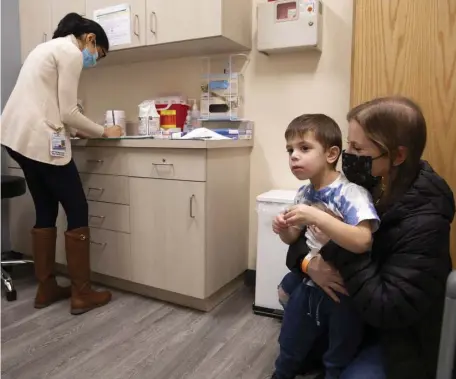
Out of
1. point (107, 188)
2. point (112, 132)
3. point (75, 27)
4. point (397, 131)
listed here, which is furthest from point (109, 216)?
point (397, 131)

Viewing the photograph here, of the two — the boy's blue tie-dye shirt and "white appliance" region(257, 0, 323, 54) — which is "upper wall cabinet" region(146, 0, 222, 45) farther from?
the boy's blue tie-dye shirt

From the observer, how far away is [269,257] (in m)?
1.75

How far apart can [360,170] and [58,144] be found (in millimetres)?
1327

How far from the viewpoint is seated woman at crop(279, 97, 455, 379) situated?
89cm

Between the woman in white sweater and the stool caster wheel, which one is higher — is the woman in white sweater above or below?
above

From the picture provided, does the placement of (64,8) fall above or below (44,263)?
above

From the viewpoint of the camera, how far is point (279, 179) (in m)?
2.05

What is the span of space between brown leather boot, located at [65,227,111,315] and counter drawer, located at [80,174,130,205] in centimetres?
22

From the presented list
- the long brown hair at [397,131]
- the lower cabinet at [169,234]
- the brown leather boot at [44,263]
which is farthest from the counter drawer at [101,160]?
the long brown hair at [397,131]

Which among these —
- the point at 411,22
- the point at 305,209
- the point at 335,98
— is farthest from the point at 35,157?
the point at 411,22

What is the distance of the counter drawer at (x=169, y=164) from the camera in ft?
5.57

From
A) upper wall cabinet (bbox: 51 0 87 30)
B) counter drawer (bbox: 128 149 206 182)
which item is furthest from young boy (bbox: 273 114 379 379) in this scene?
upper wall cabinet (bbox: 51 0 87 30)

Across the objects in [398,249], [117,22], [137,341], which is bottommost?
[137,341]

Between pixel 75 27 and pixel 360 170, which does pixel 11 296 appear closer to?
pixel 75 27
